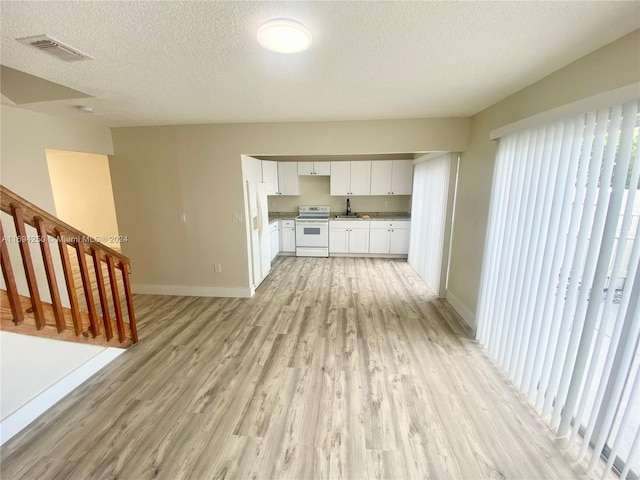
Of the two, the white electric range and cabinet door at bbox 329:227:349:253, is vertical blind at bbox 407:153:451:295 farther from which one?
the white electric range

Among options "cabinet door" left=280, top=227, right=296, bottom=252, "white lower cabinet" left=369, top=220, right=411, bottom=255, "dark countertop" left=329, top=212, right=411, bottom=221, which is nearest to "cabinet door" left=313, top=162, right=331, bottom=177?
"dark countertop" left=329, top=212, right=411, bottom=221

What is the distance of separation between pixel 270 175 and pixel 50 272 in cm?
395

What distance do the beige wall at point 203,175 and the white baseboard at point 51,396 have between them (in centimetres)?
164

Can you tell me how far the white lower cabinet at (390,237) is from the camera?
5629 millimetres

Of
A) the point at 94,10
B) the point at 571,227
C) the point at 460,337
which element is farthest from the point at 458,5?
the point at 460,337

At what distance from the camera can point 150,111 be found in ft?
9.18

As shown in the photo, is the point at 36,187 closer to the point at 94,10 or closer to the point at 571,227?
the point at 94,10

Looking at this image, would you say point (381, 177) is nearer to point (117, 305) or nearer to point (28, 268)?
point (117, 305)

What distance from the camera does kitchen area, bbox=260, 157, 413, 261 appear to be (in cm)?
562

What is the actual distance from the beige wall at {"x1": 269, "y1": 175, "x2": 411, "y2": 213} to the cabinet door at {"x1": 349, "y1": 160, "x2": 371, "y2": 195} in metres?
0.40

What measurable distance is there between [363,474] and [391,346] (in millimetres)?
1305

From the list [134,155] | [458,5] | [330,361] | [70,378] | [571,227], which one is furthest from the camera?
[134,155]

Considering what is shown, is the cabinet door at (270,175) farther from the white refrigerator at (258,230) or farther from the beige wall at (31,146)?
the beige wall at (31,146)

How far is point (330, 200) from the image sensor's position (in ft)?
20.5
